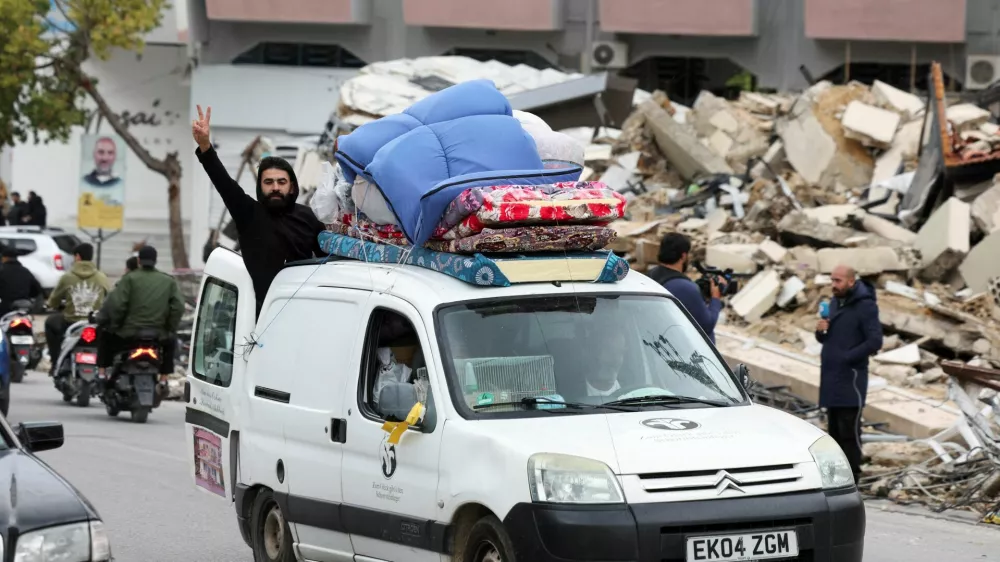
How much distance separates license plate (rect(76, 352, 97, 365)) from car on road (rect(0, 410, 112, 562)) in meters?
11.1

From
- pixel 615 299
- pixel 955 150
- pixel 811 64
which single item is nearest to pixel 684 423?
pixel 615 299

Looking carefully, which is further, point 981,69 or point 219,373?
point 981,69

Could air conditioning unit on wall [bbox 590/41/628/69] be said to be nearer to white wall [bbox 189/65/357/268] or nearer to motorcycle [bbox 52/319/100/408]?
white wall [bbox 189/65/357/268]

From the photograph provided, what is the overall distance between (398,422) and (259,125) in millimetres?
35455

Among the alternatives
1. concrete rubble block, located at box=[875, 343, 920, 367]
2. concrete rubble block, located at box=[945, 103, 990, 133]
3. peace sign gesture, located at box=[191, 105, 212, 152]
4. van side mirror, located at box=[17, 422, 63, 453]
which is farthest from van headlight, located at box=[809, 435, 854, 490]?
concrete rubble block, located at box=[945, 103, 990, 133]

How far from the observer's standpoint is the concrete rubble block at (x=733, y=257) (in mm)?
19712

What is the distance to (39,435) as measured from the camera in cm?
673

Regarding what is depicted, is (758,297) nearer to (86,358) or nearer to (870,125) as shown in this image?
(870,125)

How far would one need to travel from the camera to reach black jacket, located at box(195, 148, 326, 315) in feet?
28.6

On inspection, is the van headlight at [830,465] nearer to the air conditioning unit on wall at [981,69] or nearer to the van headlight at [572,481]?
the van headlight at [572,481]

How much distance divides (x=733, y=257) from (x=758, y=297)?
118 cm

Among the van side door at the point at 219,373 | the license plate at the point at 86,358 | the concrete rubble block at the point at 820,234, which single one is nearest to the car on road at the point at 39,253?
the license plate at the point at 86,358

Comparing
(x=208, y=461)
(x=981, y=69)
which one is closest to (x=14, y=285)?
(x=208, y=461)

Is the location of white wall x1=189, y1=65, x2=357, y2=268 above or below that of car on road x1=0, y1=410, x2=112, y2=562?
above
